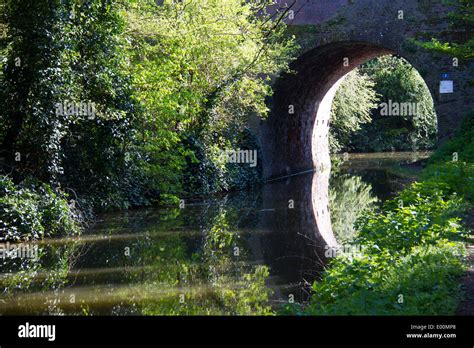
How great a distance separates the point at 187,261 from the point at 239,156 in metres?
12.8

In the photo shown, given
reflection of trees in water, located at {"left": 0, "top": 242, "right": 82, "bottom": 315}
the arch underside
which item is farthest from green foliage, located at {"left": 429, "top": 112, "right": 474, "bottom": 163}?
reflection of trees in water, located at {"left": 0, "top": 242, "right": 82, "bottom": 315}

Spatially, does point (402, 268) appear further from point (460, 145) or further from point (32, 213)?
point (460, 145)

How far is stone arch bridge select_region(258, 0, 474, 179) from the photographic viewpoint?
23.5 m

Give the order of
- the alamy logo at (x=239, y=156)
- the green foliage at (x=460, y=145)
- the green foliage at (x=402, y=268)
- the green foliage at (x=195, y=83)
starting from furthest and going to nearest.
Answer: the alamy logo at (x=239, y=156)
the green foliage at (x=460, y=145)
the green foliage at (x=195, y=83)
the green foliage at (x=402, y=268)

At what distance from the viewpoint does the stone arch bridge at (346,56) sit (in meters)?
23.5

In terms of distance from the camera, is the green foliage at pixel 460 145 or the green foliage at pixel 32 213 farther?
the green foliage at pixel 460 145

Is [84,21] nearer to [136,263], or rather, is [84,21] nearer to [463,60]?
[136,263]

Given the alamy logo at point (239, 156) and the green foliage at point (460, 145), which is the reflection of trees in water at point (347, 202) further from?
the alamy logo at point (239, 156)

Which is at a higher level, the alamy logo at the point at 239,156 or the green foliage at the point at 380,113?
the green foliage at the point at 380,113

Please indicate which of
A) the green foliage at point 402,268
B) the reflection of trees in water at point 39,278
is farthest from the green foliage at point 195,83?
A: the green foliage at point 402,268

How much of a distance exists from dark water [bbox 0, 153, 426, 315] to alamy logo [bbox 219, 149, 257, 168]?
298cm

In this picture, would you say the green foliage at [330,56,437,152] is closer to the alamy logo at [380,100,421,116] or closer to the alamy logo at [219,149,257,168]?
the alamy logo at [380,100,421,116]
